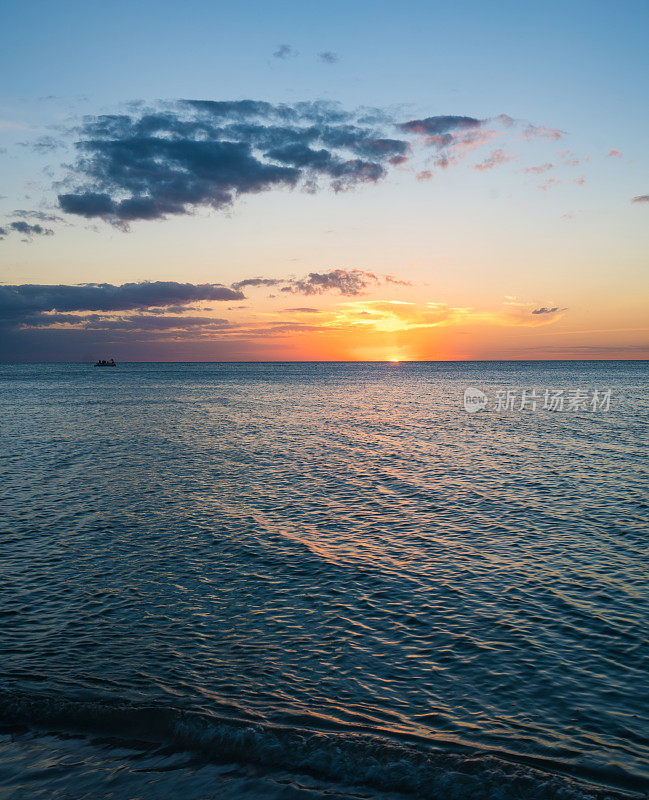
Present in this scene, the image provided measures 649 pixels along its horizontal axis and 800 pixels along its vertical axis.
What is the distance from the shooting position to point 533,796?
30.3 feet

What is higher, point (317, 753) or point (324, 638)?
point (317, 753)

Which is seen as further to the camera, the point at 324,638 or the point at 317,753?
the point at 324,638

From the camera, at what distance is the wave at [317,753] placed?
944 cm

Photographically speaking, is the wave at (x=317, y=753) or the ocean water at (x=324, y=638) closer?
the wave at (x=317, y=753)

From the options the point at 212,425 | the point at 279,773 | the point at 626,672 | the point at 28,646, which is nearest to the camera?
the point at 279,773

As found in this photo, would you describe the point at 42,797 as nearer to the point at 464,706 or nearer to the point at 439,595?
the point at 464,706

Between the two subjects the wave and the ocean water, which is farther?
the ocean water

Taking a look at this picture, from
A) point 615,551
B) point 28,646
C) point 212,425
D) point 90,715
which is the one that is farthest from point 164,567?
point 212,425

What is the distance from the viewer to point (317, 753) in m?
10.3

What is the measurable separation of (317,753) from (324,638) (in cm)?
472

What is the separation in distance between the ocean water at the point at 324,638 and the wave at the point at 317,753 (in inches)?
1.7

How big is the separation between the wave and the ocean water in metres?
0.04

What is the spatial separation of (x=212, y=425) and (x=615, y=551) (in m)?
Answer: 54.6

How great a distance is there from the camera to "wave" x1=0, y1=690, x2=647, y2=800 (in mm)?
9438
